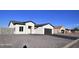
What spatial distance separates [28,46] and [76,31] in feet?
2.27

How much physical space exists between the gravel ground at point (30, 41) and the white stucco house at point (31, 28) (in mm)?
73

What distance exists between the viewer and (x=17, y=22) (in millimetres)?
3072

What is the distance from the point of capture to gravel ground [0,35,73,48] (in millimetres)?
3057

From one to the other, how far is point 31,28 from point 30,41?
7.3 inches

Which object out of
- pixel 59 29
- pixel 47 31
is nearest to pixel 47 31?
pixel 47 31

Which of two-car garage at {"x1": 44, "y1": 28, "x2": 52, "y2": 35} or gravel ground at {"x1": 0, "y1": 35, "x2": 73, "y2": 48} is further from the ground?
two-car garage at {"x1": 44, "y1": 28, "x2": 52, "y2": 35}

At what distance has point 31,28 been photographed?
312 cm

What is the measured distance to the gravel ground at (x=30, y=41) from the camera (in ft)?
10.0

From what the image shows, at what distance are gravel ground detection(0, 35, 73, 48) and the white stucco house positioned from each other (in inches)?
2.9

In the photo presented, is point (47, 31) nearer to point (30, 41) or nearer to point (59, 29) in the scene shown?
point (59, 29)

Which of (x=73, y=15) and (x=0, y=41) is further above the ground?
(x=73, y=15)
